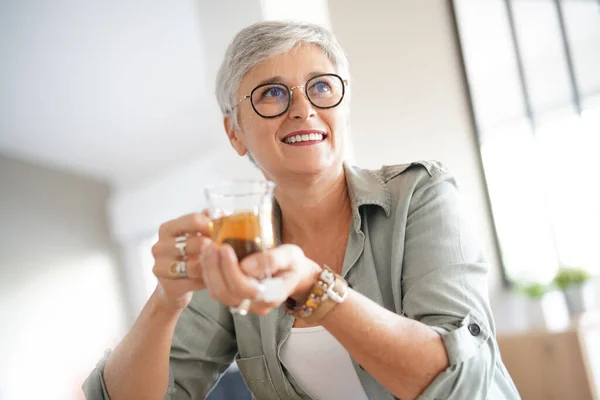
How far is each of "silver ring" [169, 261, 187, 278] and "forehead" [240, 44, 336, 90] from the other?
0.56 metres

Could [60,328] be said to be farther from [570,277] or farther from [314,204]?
[570,277]

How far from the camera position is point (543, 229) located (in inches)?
128

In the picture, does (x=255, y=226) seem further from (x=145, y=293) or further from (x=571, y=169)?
(x=571, y=169)

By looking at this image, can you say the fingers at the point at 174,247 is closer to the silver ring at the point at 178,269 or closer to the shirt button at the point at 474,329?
the silver ring at the point at 178,269

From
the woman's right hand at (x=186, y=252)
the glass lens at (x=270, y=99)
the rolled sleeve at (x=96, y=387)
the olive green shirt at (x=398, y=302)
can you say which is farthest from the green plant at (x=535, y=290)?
the woman's right hand at (x=186, y=252)

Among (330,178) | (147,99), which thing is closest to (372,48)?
(147,99)

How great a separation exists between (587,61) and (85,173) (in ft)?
9.08

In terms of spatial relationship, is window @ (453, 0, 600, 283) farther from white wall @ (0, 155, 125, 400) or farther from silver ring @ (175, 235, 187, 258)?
silver ring @ (175, 235, 187, 258)

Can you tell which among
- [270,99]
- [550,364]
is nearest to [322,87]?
[270,99]

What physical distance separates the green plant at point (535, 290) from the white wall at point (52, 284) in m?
2.19

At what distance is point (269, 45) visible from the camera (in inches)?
48.5

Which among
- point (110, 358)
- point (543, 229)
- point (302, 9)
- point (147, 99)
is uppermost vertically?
point (302, 9)

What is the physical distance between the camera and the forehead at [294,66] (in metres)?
1.22

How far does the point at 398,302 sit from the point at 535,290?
234 cm
